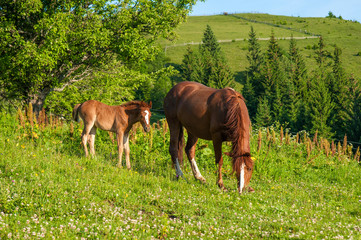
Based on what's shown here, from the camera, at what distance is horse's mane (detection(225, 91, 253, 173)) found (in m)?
6.92

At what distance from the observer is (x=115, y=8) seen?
18406 mm

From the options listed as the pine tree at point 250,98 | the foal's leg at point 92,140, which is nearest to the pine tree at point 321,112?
the pine tree at point 250,98

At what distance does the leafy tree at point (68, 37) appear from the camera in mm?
15336

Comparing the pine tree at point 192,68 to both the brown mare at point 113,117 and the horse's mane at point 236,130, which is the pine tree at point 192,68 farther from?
the horse's mane at point 236,130

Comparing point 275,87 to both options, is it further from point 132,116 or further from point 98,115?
point 98,115

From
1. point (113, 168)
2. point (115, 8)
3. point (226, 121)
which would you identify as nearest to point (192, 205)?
point (226, 121)

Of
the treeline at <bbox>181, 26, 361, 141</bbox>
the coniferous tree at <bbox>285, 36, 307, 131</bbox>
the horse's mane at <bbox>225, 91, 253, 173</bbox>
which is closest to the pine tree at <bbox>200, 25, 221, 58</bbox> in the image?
the treeline at <bbox>181, 26, 361, 141</bbox>

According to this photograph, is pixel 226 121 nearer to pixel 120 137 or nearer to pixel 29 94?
pixel 120 137

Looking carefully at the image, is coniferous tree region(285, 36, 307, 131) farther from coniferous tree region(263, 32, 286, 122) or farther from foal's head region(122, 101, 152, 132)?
foal's head region(122, 101, 152, 132)

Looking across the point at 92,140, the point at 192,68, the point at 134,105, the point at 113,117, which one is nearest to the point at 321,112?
the point at 192,68

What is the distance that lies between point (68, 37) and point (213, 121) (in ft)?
39.8

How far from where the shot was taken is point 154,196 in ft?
21.6

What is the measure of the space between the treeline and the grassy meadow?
4342 centimetres

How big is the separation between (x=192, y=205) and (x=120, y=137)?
11.9ft
